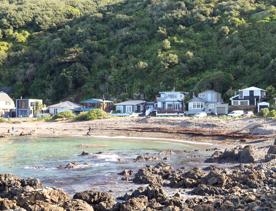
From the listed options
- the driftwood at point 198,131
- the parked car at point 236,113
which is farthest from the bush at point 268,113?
the driftwood at point 198,131

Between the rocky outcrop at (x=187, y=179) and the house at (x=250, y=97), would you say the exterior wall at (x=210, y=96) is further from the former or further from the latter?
the rocky outcrop at (x=187, y=179)

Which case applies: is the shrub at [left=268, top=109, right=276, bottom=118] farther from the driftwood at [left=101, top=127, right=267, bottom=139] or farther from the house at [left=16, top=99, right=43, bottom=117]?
the house at [left=16, top=99, right=43, bottom=117]

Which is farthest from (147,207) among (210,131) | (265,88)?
(265,88)

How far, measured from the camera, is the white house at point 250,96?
71.0 meters

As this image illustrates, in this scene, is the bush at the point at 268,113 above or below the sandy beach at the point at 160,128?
above

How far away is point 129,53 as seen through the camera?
3962 inches

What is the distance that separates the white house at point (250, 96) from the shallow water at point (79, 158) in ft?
69.6

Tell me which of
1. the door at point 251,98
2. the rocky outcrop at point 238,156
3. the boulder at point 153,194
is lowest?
the boulder at point 153,194

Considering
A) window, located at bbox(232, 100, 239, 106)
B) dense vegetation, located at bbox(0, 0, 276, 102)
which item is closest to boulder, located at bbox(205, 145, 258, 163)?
window, located at bbox(232, 100, 239, 106)

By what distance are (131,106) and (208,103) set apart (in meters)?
11.2

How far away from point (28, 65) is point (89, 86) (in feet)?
58.3

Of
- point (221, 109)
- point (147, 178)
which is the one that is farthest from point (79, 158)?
point (221, 109)

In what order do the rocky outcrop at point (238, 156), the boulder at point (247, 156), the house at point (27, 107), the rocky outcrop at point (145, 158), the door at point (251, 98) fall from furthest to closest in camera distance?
1. the house at point (27, 107)
2. the door at point (251, 98)
3. the rocky outcrop at point (145, 158)
4. the rocky outcrop at point (238, 156)
5. the boulder at point (247, 156)

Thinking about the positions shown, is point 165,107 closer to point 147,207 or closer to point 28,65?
point 28,65
